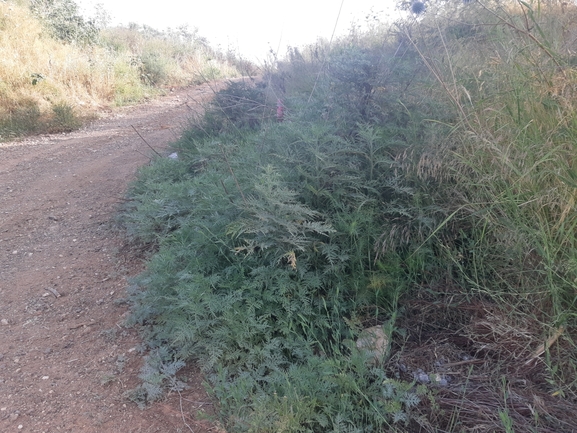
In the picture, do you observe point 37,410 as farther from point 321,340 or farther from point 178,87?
point 178,87

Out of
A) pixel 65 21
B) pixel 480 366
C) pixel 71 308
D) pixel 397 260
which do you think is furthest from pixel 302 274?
pixel 65 21

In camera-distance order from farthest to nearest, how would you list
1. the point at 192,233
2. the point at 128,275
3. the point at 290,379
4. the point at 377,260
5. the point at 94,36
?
the point at 94,36, the point at 128,275, the point at 192,233, the point at 377,260, the point at 290,379

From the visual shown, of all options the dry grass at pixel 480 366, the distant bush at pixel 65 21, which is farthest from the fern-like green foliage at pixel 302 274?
the distant bush at pixel 65 21

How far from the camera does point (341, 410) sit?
2096 millimetres

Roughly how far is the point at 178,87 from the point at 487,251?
11.9 m

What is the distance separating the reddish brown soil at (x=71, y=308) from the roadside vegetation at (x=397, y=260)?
0.50ft

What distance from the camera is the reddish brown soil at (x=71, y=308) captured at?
2.38m

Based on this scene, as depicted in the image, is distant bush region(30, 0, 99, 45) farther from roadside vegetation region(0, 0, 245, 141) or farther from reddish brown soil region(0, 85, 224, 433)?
reddish brown soil region(0, 85, 224, 433)

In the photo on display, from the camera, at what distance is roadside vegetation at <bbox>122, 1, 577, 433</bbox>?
2.13 meters

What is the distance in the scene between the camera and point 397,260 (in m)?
2.74

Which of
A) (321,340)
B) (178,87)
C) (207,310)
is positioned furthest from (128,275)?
(178,87)

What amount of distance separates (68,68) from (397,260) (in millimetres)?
9231

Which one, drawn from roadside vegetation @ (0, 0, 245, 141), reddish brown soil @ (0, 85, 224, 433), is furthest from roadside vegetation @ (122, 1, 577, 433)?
roadside vegetation @ (0, 0, 245, 141)

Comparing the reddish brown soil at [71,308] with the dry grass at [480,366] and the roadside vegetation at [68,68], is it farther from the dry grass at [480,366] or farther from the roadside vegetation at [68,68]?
the roadside vegetation at [68,68]
